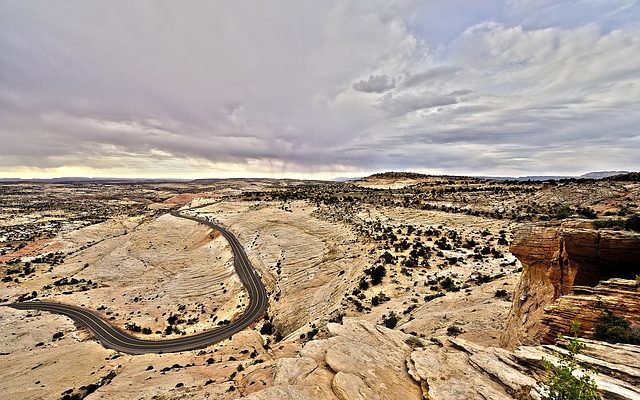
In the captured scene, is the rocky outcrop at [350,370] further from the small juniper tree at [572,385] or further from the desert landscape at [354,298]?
the small juniper tree at [572,385]

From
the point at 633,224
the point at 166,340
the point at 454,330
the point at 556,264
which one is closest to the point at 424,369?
the point at 454,330

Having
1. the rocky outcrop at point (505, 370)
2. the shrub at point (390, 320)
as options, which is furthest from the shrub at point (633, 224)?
the shrub at point (390, 320)

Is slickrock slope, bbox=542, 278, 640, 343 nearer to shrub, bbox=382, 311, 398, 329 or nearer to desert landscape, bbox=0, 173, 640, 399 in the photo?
desert landscape, bbox=0, 173, 640, 399

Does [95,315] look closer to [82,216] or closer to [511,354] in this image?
[511,354]

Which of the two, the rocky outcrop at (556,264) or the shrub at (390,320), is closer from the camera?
the rocky outcrop at (556,264)

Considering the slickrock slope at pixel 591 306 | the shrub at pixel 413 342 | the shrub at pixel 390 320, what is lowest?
the shrub at pixel 390 320

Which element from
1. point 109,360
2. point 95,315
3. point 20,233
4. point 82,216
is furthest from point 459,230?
point 82,216

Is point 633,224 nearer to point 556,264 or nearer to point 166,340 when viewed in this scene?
point 556,264
